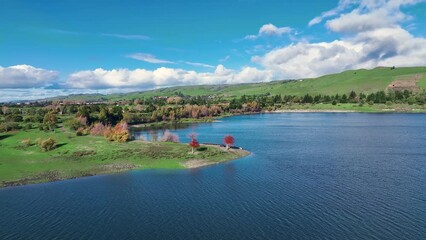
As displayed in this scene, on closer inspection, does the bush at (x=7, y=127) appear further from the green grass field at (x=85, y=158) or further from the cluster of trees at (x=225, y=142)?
the cluster of trees at (x=225, y=142)

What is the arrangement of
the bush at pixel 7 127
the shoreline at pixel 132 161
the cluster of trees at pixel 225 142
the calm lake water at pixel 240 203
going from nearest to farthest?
1. the calm lake water at pixel 240 203
2. the shoreline at pixel 132 161
3. the cluster of trees at pixel 225 142
4. the bush at pixel 7 127

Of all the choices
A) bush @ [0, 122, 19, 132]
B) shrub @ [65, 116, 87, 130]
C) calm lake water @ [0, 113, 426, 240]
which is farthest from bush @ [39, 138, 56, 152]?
shrub @ [65, 116, 87, 130]

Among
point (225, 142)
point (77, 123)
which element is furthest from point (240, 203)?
point (77, 123)

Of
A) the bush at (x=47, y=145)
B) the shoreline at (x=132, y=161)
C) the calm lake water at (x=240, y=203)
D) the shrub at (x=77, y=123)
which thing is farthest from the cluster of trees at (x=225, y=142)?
the shrub at (x=77, y=123)

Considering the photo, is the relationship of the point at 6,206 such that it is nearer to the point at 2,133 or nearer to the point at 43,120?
the point at 2,133

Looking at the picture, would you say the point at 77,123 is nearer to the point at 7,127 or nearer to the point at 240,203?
the point at 7,127

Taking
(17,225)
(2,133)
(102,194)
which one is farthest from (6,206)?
(2,133)

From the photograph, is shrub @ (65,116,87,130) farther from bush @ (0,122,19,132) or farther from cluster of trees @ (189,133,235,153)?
cluster of trees @ (189,133,235,153)
